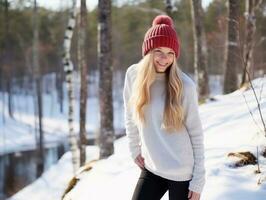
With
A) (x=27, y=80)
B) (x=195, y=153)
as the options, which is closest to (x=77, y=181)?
(x=195, y=153)

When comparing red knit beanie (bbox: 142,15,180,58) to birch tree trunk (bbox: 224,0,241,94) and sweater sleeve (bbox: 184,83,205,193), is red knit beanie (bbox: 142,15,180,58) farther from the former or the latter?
birch tree trunk (bbox: 224,0,241,94)

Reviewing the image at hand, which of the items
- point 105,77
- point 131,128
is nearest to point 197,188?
point 131,128

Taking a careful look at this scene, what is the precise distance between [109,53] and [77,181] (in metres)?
3.02

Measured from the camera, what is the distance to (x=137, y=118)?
3096 mm

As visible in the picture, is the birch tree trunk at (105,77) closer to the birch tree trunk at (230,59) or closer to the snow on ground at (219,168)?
the snow on ground at (219,168)

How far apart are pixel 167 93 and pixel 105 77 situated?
586cm

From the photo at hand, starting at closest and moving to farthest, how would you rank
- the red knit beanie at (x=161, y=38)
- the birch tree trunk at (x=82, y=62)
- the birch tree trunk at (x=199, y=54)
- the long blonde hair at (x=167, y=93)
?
the long blonde hair at (x=167, y=93) → the red knit beanie at (x=161, y=38) → the birch tree trunk at (x=199, y=54) → the birch tree trunk at (x=82, y=62)

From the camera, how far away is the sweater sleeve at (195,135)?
2947 mm

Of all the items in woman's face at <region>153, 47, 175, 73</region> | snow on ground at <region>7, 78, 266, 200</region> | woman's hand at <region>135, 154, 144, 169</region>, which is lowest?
snow on ground at <region>7, 78, 266, 200</region>

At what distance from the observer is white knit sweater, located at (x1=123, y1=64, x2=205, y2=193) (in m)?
2.95

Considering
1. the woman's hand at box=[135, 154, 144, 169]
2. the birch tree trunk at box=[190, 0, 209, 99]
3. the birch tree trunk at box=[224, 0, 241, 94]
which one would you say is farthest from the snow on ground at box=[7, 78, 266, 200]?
the birch tree trunk at box=[190, 0, 209, 99]

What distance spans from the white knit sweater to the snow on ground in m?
1.08

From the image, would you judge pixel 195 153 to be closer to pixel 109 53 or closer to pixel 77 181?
pixel 77 181

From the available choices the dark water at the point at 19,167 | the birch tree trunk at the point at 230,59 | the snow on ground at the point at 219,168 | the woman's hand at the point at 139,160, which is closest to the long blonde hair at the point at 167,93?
the woman's hand at the point at 139,160
